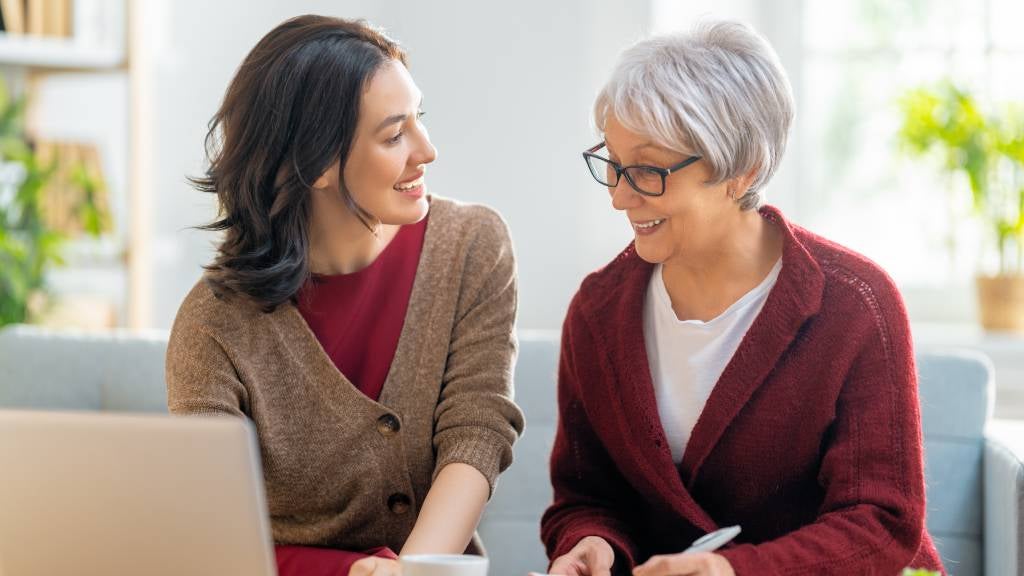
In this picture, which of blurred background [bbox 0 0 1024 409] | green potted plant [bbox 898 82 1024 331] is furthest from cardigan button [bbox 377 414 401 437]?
green potted plant [bbox 898 82 1024 331]

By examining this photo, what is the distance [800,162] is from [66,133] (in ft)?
6.77

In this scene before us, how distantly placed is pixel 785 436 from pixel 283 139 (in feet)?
2.58

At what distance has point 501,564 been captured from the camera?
2223 mm

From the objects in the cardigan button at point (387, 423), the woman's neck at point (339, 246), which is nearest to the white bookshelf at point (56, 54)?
the woman's neck at point (339, 246)

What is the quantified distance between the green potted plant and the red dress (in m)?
1.93

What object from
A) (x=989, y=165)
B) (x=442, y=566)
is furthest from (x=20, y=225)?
(x=989, y=165)

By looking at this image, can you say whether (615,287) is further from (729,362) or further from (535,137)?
(535,137)

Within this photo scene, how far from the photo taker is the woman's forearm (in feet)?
5.18

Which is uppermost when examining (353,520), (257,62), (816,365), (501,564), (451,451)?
(257,62)

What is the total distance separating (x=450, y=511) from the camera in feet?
5.29

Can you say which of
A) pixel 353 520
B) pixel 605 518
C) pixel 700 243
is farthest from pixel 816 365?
pixel 353 520

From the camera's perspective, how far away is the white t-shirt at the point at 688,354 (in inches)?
65.2

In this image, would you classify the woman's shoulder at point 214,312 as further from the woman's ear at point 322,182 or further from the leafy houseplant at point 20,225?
the leafy houseplant at point 20,225

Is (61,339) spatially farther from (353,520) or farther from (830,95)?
(830,95)
